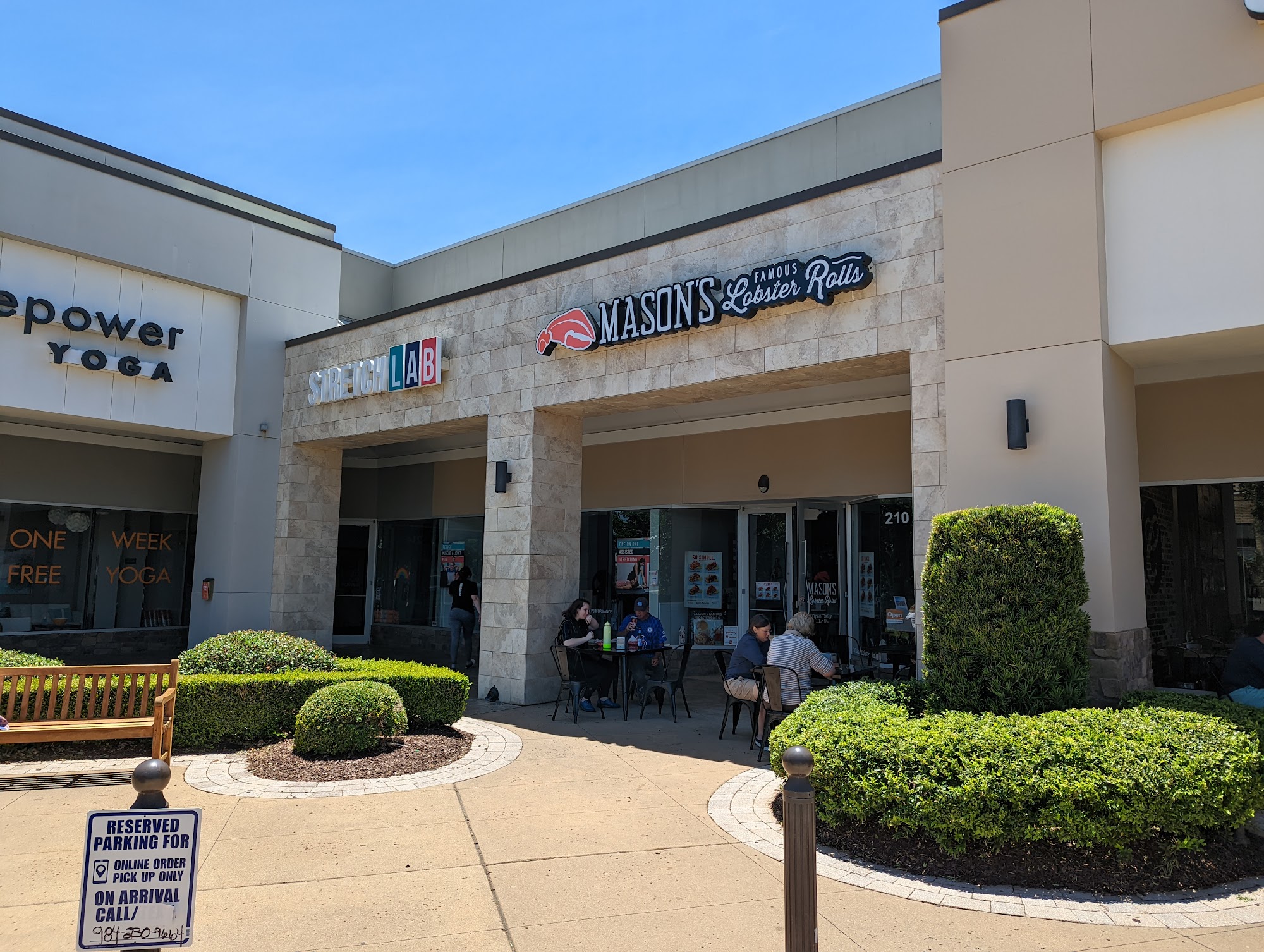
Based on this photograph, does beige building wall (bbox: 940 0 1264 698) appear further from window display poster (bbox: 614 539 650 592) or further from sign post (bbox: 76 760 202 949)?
window display poster (bbox: 614 539 650 592)

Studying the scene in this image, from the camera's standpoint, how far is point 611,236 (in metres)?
17.3

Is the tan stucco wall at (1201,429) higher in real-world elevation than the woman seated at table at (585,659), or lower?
higher

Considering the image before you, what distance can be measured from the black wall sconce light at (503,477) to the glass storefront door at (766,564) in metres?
4.50

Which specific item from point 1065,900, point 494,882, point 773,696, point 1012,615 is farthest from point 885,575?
point 494,882

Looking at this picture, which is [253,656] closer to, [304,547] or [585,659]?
[585,659]

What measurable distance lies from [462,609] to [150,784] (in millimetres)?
12087

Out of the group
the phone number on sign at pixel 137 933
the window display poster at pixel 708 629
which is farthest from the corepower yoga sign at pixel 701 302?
the phone number on sign at pixel 137 933

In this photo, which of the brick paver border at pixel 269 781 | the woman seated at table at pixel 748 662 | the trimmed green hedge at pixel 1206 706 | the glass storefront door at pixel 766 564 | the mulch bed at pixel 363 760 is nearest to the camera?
the trimmed green hedge at pixel 1206 706

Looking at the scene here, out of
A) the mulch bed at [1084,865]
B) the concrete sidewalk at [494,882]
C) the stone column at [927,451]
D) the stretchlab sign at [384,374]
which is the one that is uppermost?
the stretchlab sign at [384,374]

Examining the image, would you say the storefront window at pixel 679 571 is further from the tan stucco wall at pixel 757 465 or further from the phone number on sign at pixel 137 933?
the phone number on sign at pixel 137 933

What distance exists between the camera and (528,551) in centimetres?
1177

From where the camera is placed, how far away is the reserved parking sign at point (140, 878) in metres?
3.01

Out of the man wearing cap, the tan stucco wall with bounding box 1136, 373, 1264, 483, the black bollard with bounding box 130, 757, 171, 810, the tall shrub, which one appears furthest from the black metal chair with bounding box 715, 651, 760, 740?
the black bollard with bounding box 130, 757, 171, 810

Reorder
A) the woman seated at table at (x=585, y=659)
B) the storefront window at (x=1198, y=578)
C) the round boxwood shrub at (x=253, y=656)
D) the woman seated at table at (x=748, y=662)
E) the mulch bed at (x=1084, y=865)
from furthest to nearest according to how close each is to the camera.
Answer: the woman seated at table at (x=585, y=659)
the storefront window at (x=1198, y=578)
the round boxwood shrub at (x=253, y=656)
the woman seated at table at (x=748, y=662)
the mulch bed at (x=1084, y=865)
